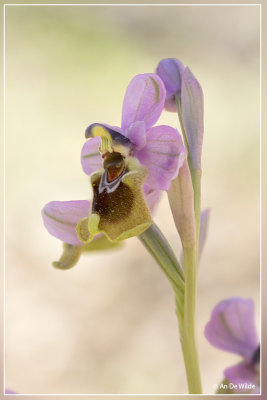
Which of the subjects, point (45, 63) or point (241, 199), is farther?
point (241, 199)

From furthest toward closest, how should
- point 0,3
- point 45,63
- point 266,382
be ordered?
point 45,63, point 0,3, point 266,382

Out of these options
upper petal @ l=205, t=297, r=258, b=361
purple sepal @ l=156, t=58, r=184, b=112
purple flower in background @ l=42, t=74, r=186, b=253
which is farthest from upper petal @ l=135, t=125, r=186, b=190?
upper petal @ l=205, t=297, r=258, b=361

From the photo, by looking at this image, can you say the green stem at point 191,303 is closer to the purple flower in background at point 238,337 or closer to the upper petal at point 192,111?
the upper petal at point 192,111

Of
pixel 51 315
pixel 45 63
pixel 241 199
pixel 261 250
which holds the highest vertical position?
pixel 45 63

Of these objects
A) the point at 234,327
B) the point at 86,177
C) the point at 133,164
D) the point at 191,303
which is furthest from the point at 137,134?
the point at 86,177

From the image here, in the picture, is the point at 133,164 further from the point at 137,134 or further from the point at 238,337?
the point at 238,337

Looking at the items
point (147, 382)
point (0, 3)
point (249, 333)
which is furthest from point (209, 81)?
point (147, 382)

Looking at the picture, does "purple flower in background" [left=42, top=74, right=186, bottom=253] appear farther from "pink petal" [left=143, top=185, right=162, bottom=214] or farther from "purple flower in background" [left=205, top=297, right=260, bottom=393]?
"purple flower in background" [left=205, top=297, right=260, bottom=393]

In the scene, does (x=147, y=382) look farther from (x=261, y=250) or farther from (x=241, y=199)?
(x=241, y=199)
